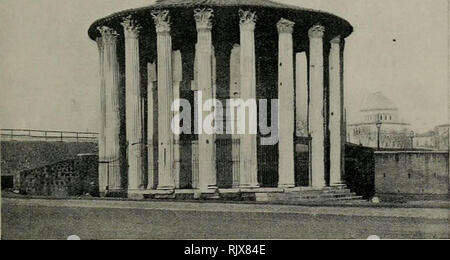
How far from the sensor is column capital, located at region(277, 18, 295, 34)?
3506cm

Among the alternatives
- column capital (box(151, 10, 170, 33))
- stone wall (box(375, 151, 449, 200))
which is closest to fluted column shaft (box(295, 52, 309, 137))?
column capital (box(151, 10, 170, 33))

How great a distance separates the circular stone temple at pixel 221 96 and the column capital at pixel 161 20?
0.05m

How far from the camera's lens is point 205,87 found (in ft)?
112

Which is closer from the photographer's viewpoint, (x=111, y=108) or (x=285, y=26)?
(x=285, y=26)

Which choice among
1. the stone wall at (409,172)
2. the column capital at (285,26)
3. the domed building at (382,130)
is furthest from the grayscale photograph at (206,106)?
the domed building at (382,130)

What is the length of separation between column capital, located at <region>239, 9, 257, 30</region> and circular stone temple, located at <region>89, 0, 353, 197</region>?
45 millimetres

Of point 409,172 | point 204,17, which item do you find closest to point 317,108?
point 204,17

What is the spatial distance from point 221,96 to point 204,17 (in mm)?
4637

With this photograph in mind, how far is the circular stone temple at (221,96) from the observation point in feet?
113

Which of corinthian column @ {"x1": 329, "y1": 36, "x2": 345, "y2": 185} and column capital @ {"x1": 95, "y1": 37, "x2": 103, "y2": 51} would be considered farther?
column capital @ {"x1": 95, "y1": 37, "x2": 103, "y2": 51}

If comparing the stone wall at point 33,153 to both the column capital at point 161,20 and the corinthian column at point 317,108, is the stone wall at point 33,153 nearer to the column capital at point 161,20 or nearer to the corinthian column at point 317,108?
the column capital at point 161,20

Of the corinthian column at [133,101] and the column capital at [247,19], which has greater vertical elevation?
the column capital at [247,19]

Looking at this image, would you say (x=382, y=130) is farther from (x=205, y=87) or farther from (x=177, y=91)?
(x=205, y=87)

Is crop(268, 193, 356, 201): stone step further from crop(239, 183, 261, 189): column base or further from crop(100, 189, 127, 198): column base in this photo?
crop(100, 189, 127, 198): column base
